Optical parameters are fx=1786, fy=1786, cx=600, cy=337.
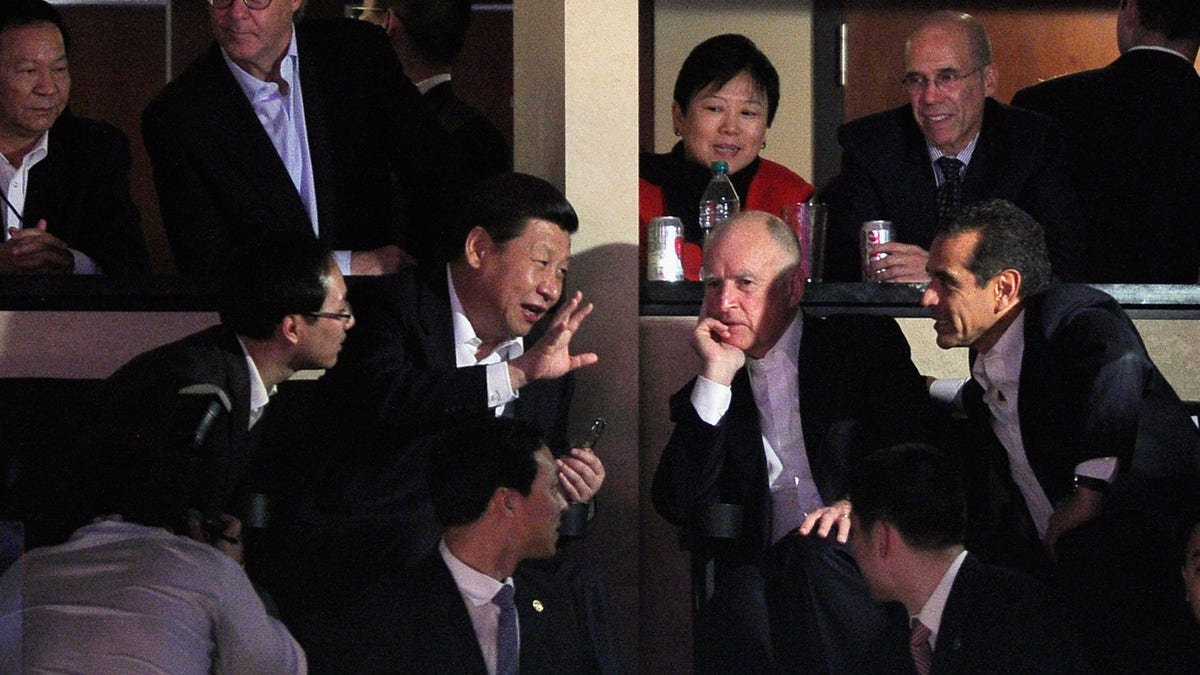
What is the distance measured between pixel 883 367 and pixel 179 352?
1253mm

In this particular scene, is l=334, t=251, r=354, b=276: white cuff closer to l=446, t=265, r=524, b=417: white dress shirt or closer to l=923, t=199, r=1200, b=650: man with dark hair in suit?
l=446, t=265, r=524, b=417: white dress shirt

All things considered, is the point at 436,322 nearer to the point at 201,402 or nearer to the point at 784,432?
the point at 201,402

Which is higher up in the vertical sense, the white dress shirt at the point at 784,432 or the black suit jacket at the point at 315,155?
the black suit jacket at the point at 315,155

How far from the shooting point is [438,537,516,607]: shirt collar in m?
2.88

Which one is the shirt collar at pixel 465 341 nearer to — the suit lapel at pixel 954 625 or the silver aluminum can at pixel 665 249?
the silver aluminum can at pixel 665 249

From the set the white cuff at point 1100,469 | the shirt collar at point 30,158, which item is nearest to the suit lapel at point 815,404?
the white cuff at point 1100,469

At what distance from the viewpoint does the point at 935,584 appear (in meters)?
2.86

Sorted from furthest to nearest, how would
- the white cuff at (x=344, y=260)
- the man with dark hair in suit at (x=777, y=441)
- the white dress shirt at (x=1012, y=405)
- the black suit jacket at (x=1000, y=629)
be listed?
the white cuff at (x=344, y=260), the white dress shirt at (x=1012, y=405), the man with dark hair in suit at (x=777, y=441), the black suit jacket at (x=1000, y=629)

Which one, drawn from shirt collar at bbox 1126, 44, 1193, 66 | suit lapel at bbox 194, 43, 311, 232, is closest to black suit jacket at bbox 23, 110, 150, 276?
suit lapel at bbox 194, 43, 311, 232

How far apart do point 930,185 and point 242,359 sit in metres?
1.53

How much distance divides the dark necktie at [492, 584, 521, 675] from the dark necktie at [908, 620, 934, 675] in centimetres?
63

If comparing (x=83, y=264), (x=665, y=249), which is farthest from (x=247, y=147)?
(x=665, y=249)

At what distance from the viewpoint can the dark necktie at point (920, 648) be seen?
2.85 meters

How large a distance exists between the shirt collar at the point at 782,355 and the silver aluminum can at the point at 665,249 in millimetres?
284
